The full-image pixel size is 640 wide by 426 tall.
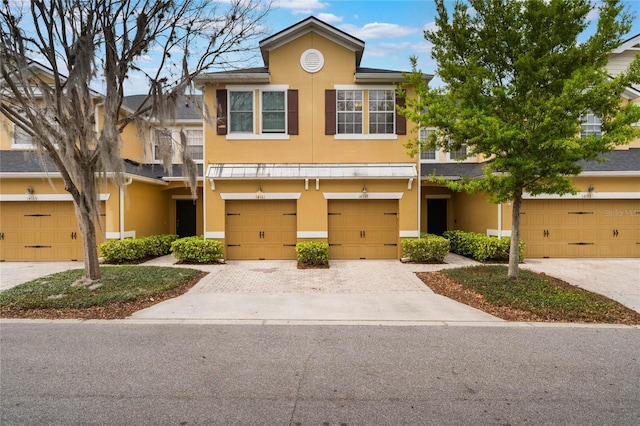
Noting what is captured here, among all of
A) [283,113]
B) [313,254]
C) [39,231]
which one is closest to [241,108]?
[283,113]

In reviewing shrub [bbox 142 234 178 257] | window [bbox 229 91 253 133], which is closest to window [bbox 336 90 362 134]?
window [bbox 229 91 253 133]

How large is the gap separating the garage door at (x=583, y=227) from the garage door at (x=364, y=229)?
4.82 meters

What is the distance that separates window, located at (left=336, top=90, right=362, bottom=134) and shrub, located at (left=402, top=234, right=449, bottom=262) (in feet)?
14.8

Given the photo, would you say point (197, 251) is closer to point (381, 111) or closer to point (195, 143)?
point (195, 143)

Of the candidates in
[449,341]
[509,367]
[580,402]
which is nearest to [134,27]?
[449,341]

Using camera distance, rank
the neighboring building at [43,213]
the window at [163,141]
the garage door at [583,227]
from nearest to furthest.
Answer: the window at [163,141] → the neighboring building at [43,213] → the garage door at [583,227]

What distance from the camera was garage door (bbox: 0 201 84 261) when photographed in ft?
42.8

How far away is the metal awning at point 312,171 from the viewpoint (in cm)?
1245

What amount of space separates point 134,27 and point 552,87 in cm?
970

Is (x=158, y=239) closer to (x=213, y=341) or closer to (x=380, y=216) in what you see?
(x=380, y=216)

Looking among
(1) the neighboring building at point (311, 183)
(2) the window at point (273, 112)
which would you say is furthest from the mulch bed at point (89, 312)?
(2) the window at point (273, 112)

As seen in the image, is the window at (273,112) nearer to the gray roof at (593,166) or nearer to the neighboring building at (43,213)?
the neighboring building at (43,213)

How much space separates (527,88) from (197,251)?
412 inches

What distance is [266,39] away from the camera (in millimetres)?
12234
